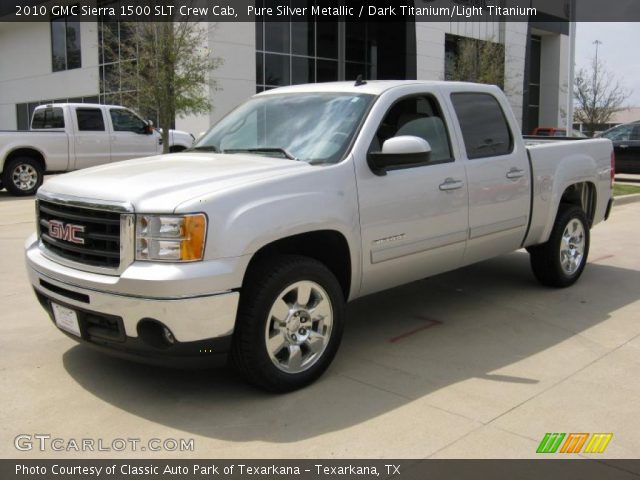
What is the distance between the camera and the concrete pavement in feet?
11.7

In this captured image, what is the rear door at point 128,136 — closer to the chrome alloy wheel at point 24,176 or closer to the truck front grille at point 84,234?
the chrome alloy wheel at point 24,176

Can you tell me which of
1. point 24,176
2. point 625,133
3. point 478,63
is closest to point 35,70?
point 478,63

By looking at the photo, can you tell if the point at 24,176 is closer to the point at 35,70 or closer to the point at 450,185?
the point at 450,185

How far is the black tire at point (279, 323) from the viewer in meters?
3.85

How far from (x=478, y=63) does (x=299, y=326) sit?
86.4 feet

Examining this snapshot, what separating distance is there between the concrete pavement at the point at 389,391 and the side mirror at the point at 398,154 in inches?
53.9

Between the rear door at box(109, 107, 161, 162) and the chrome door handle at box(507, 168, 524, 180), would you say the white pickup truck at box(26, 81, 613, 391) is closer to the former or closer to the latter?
the chrome door handle at box(507, 168, 524, 180)

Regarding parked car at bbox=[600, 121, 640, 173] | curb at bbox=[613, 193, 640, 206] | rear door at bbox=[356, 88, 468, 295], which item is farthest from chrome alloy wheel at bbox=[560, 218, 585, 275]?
parked car at bbox=[600, 121, 640, 173]

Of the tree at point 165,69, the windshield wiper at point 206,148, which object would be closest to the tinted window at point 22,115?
the tree at point 165,69

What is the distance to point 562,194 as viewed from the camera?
6.52 m

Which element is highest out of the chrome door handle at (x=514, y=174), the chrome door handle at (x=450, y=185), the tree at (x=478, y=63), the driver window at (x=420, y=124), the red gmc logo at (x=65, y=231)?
the tree at (x=478, y=63)

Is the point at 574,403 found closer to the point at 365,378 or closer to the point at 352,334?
the point at 365,378

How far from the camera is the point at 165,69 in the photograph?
17406mm
